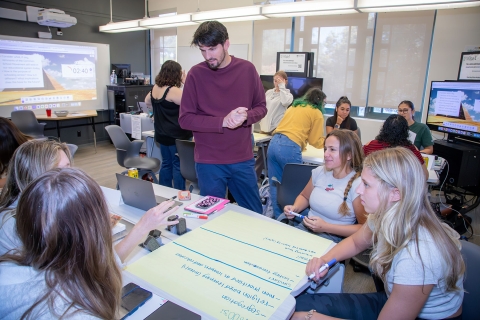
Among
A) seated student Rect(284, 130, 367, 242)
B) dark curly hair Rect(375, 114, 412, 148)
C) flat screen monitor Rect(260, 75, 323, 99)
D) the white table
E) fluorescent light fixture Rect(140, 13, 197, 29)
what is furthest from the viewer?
flat screen monitor Rect(260, 75, 323, 99)

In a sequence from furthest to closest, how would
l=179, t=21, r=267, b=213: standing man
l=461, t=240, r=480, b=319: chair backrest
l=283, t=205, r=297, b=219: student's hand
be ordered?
l=179, t=21, r=267, b=213: standing man, l=283, t=205, r=297, b=219: student's hand, l=461, t=240, r=480, b=319: chair backrest

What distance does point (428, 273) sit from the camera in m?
1.08

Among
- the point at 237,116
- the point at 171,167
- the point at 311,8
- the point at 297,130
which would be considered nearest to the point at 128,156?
the point at 171,167

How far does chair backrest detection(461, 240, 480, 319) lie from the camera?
1.19m

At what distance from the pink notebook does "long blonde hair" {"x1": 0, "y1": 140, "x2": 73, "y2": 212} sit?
2.43 ft

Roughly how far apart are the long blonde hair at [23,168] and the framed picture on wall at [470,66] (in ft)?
15.9

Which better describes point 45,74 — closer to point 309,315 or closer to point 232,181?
point 232,181

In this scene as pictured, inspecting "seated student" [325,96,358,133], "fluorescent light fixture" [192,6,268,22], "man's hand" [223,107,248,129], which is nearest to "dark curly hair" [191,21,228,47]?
"man's hand" [223,107,248,129]

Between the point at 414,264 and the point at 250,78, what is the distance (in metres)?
1.51

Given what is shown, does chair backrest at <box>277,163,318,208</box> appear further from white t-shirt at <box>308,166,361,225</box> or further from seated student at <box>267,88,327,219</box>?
seated student at <box>267,88,327,219</box>

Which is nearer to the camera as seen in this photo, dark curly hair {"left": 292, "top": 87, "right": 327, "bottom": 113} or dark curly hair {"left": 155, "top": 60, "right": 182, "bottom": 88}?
dark curly hair {"left": 292, "top": 87, "right": 327, "bottom": 113}

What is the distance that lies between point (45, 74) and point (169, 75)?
424 centimetres

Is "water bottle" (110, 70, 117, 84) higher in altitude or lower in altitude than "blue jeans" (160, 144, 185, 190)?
higher

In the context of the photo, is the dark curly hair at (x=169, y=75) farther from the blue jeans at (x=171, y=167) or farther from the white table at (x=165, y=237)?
the white table at (x=165, y=237)
